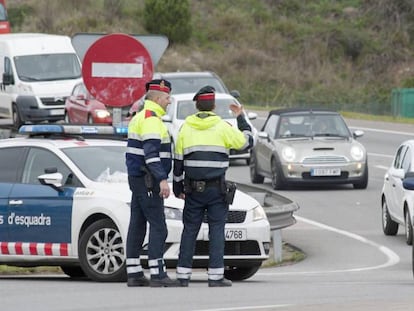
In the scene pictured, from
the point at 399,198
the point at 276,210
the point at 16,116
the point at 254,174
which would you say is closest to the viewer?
the point at 276,210

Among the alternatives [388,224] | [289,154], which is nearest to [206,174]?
[388,224]

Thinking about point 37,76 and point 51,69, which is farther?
point 37,76

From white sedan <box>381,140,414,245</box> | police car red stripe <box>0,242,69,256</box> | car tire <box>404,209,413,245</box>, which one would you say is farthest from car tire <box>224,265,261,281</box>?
car tire <box>404,209,413,245</box>

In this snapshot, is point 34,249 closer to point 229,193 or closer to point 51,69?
point 229,193

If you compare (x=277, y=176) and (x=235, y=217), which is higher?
(x=235, y=217)

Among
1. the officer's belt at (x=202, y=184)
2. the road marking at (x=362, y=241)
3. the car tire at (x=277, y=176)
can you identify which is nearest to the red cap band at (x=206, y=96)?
the officer's belt at (x=202, y=184)

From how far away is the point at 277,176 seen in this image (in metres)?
28.6

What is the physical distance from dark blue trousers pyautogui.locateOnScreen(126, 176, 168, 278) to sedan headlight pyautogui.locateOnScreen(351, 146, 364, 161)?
50.6ft

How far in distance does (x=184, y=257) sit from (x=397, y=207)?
27.7 ft

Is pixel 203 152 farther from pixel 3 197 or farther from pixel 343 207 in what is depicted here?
pixel 343 207

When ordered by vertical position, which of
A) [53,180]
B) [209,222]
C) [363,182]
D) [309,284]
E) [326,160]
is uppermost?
[53,180]

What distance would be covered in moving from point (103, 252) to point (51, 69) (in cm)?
2481

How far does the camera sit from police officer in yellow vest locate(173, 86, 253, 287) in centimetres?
1305

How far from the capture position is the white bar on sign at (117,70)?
49.6 ft
